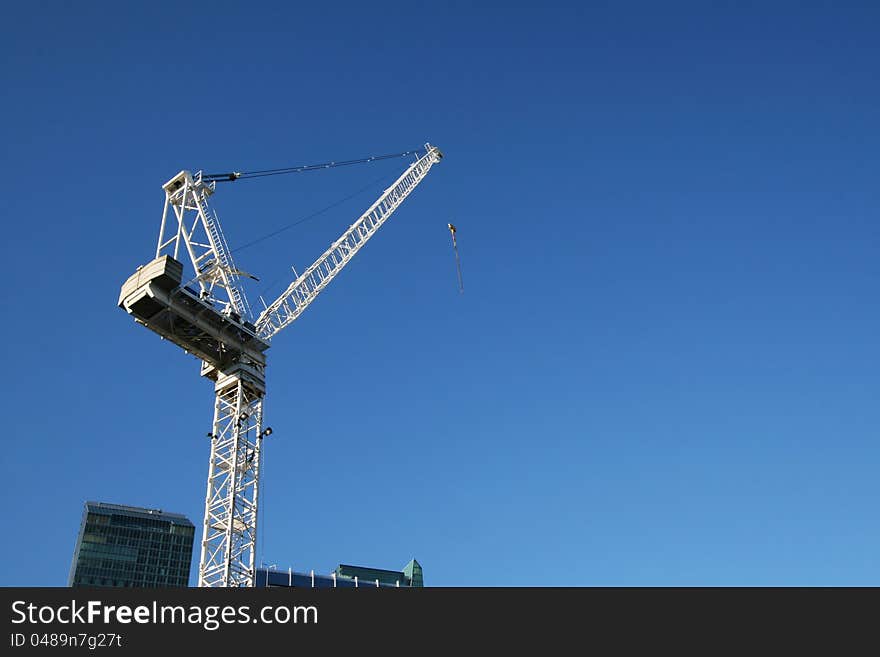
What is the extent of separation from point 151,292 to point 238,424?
14.0 meters

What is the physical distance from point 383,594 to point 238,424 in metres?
35.4

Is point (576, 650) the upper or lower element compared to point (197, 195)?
lower

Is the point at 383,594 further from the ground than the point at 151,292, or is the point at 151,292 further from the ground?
the point at 151,292

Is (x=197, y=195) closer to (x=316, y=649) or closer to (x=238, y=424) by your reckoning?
(x=238, y=424)

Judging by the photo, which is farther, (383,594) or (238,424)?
(238,424)

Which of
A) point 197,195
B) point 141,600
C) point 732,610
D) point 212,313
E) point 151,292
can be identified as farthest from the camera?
point 197,195

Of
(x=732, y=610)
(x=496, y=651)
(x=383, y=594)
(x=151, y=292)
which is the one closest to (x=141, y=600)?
(x=383, y=594)

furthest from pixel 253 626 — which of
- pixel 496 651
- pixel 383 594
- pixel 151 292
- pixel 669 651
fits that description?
pixel 151 292

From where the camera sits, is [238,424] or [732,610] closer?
[732,610]

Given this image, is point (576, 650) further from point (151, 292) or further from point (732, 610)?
point (151, 292)

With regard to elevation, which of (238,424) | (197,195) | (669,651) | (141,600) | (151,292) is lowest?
(669,651)

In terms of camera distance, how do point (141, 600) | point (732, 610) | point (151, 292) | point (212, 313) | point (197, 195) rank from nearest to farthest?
point (141, 600), point (732, 610), point (151, 292), point (212, 313), point (197, 195)

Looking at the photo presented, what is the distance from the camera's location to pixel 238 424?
81062mm

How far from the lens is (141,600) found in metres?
44.8
